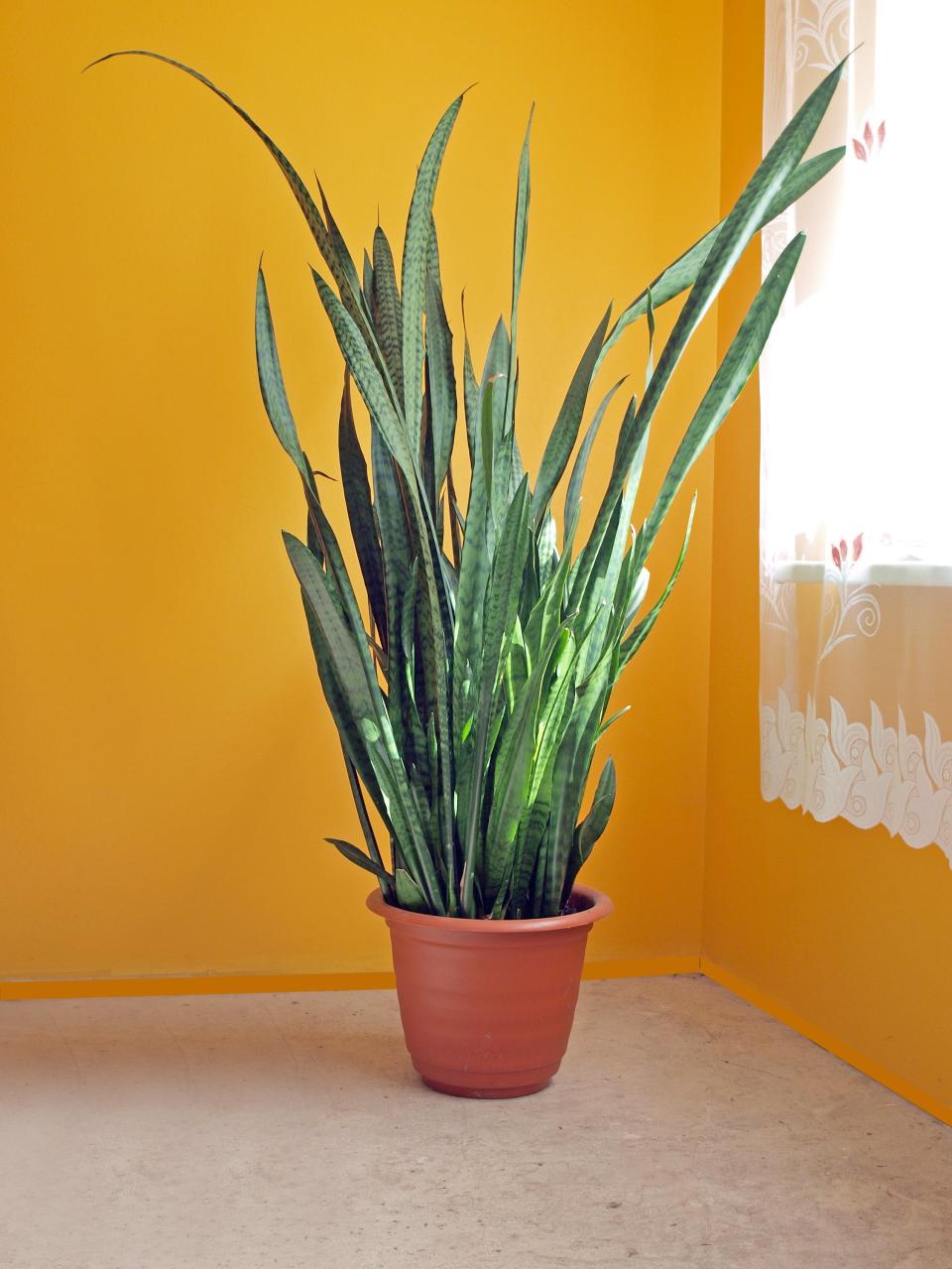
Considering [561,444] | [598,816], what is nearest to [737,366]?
[561,444]

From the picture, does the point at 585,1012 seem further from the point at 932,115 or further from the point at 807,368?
the point at 932,115

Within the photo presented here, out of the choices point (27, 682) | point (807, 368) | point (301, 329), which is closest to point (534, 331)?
point (301, 329)

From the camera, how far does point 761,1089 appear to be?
1.56m

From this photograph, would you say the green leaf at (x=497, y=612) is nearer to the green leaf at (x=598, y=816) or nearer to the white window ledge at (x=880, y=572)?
the green leaf at (x=598, y=816)

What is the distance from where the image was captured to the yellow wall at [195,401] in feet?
6.27

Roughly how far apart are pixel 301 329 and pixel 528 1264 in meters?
1.38

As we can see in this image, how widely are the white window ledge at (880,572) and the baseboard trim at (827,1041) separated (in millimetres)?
620

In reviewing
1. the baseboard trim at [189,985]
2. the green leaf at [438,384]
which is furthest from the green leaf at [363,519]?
the baseboard trim at [189,985]

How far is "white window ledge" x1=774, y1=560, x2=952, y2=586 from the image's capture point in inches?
57.3

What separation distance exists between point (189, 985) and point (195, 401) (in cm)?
90

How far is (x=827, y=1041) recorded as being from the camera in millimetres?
1740

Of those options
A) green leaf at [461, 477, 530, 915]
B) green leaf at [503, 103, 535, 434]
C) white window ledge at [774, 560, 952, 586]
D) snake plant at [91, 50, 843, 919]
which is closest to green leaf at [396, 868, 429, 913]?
snake plant at [91, 50, 843, 919]

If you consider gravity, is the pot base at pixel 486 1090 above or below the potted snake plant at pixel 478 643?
below

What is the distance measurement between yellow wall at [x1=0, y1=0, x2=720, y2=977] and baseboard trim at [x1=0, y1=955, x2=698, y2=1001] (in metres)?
0.02
